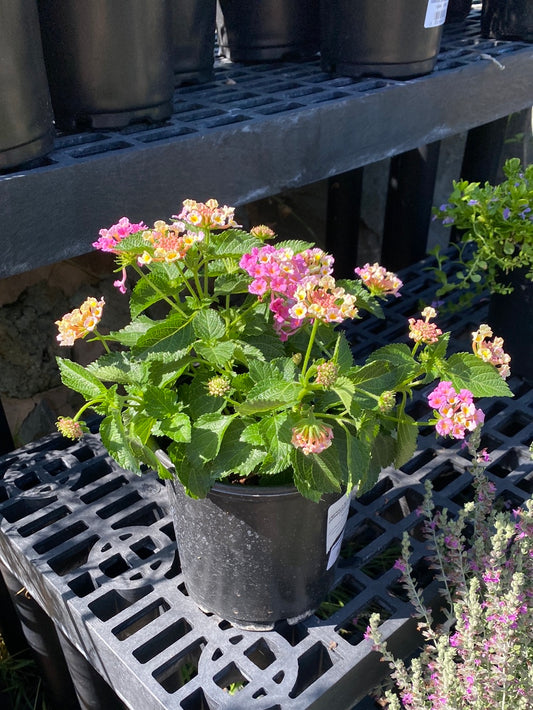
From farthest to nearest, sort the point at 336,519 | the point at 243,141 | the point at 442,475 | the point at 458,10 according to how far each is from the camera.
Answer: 1. the point at 458,10
2. the point at 442,475
3. the point at 243,141
4. the point at 336,519

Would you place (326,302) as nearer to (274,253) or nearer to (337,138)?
(274,253)

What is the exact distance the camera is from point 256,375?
726 mm

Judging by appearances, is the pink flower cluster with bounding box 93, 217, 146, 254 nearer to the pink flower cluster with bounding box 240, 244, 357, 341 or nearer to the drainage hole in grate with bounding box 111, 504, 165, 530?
the pink flower cluster with bounding box 240, 244, 357, 341

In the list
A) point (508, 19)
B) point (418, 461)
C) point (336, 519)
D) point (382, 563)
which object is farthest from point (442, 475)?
point (508, 19)

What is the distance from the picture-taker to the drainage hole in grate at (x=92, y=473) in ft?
3.76

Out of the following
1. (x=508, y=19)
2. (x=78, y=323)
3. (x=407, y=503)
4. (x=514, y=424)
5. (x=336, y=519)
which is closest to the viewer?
(x=78, y=323)

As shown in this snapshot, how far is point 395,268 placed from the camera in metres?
1.91

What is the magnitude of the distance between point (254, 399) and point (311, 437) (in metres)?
0.08

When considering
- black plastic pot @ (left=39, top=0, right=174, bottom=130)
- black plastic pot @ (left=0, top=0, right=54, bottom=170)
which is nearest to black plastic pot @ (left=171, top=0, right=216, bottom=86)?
black plastic pot @ (left=39, top=0, right=174, bottom=130)

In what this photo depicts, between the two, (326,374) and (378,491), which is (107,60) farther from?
(378,491)

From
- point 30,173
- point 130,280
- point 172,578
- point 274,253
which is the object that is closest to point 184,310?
point 274,253

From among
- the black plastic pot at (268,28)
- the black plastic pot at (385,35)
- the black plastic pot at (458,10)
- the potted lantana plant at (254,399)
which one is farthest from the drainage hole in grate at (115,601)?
the black plastic pot at (458,10)

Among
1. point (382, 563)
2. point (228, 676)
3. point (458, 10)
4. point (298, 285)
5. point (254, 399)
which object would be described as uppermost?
point (458, 10)

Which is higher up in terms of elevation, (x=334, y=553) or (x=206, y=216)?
(x=206, y=216)
